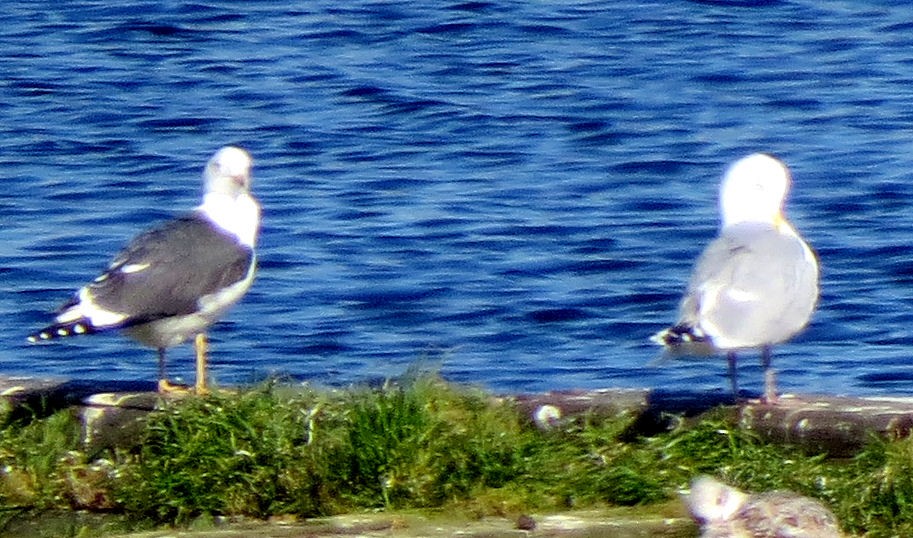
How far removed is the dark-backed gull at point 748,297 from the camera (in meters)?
7.10

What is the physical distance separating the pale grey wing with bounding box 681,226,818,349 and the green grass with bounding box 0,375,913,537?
588 millimetres

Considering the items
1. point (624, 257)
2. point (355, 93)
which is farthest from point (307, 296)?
point (355, 93)

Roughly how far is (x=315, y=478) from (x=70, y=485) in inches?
32.3

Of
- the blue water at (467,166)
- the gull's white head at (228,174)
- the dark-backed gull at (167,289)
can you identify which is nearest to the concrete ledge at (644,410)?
the dark-backed gull at (167,289)

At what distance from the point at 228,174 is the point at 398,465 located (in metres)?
2.96

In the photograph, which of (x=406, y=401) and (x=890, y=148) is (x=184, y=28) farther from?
(x=406, y=401)

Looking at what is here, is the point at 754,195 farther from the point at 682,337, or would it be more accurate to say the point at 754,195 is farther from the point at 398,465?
the point at 398,465

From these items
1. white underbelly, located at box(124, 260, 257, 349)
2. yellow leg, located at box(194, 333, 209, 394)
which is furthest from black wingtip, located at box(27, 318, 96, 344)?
yellow leg, located at box(194, 333, 209, 394)

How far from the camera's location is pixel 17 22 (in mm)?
20219

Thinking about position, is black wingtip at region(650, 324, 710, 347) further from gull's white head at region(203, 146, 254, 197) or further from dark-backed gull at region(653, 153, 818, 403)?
gull's white head at region(203, 146, 254, 197)

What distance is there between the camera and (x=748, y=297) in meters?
7.15

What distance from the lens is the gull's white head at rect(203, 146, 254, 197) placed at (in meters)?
8.77

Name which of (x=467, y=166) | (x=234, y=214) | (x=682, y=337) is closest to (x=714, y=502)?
(x=682, y=337)

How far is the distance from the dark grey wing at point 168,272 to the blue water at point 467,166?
3.98ft
